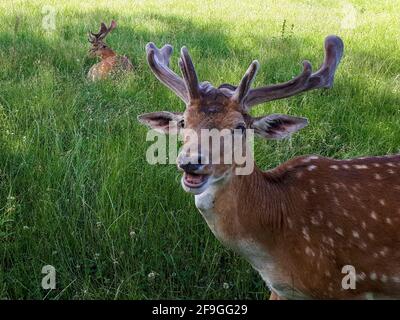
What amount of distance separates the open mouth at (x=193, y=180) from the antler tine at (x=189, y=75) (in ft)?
1.40

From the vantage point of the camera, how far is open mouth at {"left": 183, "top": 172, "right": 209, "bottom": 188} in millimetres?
2584

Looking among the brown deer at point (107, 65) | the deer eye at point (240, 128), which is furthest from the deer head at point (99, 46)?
the deer eye at point (240, 128)

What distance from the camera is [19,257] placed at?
334 centimetres

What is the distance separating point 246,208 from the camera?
9.70 feet

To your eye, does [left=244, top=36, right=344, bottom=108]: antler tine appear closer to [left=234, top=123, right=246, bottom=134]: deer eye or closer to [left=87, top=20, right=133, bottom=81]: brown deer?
[left=234, top=123, right=246, bottom=134]: deer eye

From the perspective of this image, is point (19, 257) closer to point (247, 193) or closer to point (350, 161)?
point (247, 193)

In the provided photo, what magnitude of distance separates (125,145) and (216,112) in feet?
5.48

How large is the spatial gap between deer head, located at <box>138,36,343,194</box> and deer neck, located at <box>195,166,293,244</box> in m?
0.10

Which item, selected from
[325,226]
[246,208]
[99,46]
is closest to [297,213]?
[325,226]

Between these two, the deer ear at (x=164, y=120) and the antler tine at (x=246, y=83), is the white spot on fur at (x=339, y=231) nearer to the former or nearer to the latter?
the antler tine at (x=246, y=83)

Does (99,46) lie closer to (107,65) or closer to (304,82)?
(107,65)

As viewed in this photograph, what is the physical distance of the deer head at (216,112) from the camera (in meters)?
2.61

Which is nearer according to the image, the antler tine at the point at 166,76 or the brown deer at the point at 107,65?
the antler tine at the point at 166,76

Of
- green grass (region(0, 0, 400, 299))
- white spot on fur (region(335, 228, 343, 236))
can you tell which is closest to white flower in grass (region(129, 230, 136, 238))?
green grass (region(0, 0, 400, 299))
